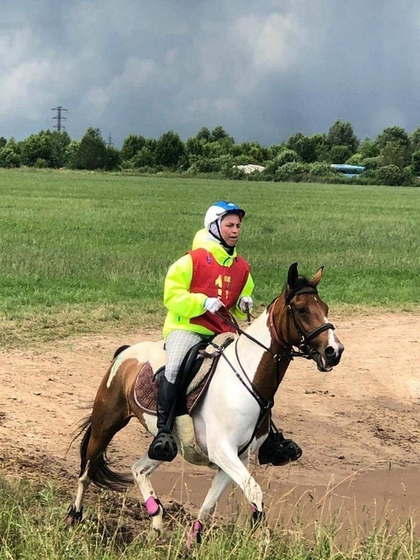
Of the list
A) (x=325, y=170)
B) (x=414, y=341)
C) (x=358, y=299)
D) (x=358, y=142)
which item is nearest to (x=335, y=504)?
(x=414, y=341)

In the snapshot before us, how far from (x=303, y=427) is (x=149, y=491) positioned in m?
3.08

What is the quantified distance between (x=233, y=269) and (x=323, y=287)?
33.6 ft

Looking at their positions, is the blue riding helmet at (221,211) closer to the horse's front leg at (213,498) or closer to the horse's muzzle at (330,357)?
the horse's muzzle at (330,357)

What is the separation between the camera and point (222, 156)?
10631cm

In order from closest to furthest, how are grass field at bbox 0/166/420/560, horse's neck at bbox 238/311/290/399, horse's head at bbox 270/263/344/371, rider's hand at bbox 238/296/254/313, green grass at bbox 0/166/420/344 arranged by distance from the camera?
grass field at bbox 0/166/420/560
horse's head at bbox 270/263/344/371
horse's neck at bbox 238/311/290/399
rider's hand at bbox 238/296/254/313
green grass at bbox 0/166/420/344

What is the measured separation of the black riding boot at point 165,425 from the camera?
16.3 feet

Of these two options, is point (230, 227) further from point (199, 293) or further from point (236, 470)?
point (236, 470)

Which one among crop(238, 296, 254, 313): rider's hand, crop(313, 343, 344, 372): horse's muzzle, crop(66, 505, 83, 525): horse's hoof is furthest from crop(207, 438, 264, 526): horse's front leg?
crop(66, 505, 83, 525): horse's hoof

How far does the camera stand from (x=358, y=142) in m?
149

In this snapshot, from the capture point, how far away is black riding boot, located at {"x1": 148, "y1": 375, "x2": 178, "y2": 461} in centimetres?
498

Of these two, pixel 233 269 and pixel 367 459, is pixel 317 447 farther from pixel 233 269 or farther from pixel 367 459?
pixel 233 269

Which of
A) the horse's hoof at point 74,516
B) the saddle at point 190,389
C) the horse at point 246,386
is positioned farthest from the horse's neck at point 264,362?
the horse's hoof at point 74,516

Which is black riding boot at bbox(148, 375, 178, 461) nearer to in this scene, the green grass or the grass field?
the grass field

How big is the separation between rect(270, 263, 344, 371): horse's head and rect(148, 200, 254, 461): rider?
505 millimetres
